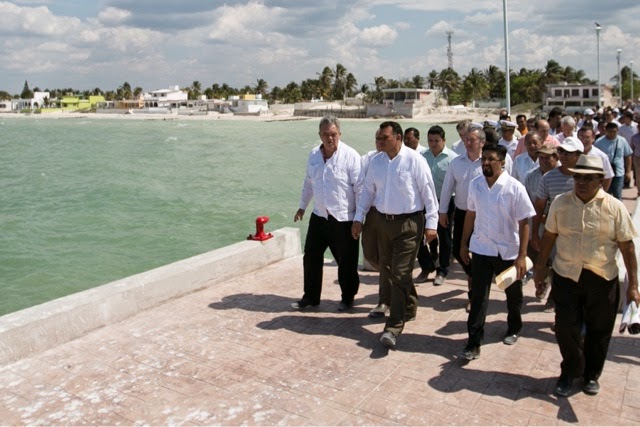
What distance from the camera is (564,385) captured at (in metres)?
4.29

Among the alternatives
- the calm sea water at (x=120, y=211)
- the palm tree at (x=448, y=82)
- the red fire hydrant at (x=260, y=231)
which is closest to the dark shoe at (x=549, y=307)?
the red fire hydrant at (x=260, y=231)

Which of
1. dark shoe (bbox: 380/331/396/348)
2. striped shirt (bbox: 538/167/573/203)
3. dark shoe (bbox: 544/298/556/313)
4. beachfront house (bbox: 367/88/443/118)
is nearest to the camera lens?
dark shoe (bbox: 380/331/396/348)

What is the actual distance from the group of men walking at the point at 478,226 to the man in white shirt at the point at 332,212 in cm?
1

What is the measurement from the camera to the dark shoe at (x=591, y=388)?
427cm

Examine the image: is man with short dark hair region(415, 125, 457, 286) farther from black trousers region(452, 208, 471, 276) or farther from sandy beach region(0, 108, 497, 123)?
sandy beach region(0, 108, 497, 123)

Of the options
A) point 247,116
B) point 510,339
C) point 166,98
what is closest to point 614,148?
point 510,339

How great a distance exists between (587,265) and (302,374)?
2.19 metres

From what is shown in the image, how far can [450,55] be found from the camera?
12900 centimetres

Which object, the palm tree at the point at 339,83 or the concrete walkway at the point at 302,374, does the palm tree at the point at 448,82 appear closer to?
the palm tree at the point at 339,83

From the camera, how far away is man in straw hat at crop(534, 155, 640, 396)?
13.1 ft

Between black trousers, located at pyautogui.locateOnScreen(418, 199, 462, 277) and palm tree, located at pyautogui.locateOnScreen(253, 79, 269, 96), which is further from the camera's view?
palm tree, located at pyautogui.locateOnScreen(253, 79, 269, 96)

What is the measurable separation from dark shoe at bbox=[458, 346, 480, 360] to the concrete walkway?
6 cm

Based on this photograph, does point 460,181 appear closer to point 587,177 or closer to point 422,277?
point 422,277

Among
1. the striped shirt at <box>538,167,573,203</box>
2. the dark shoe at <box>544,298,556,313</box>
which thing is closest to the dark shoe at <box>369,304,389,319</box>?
the dark shoe at <box>544,298,556,313</box>
